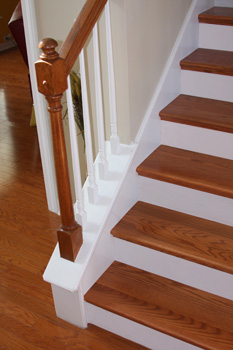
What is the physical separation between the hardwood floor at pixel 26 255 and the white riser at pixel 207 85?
3.90 feet

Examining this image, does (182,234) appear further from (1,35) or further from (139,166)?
(1,35)

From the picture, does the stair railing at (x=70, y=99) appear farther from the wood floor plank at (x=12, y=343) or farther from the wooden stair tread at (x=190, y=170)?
the wood floor plank at (x=12, y=343)

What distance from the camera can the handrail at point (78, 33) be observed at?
6.18 ft

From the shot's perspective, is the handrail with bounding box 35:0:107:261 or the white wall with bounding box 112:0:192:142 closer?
the handrail with bounding box 35:0:107:261

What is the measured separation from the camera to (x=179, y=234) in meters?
2.31

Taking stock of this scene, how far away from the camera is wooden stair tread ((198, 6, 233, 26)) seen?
8.77 feet

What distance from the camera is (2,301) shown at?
254 centimetres

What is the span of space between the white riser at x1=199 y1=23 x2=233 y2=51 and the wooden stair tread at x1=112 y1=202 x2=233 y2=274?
1023 mm

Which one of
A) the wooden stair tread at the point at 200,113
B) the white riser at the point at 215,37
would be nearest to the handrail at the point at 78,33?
the wooden stair tread at the point at 200,113

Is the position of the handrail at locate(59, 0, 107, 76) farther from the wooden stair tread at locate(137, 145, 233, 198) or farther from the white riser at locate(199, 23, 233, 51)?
the white riser at locate(199, 23, 233, 51)

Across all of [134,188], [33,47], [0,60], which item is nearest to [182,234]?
[134,188]

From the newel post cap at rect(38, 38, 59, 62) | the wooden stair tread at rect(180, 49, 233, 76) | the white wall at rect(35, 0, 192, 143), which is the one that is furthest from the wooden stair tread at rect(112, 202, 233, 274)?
the newel post cap at rect(38, 38, 59, 62)

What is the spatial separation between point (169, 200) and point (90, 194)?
1.37ft

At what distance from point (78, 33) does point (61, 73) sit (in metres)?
0.18
